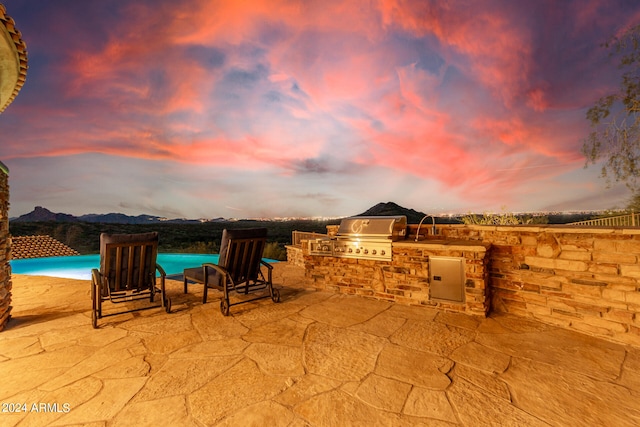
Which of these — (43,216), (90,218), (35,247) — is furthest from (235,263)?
(90,218)

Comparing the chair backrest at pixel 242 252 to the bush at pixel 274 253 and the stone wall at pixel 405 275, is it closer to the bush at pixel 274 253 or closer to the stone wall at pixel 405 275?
the stone wall at pixel 405 275

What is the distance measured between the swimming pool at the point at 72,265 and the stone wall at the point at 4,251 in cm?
839

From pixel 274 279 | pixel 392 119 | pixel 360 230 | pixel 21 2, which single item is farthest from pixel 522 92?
pixel 21 2

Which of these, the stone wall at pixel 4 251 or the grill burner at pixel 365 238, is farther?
the grill burner at pixel 365 238

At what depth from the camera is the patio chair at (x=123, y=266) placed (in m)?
3.40

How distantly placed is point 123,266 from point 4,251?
1427 millimetres

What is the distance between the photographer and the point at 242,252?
415cm

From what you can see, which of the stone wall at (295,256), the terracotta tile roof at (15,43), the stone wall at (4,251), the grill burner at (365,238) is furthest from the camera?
the stone wall at (295,256)

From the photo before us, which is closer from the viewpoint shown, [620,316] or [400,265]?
[620,316]

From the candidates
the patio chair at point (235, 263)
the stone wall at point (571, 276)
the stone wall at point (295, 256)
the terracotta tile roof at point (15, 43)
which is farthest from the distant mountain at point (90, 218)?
the stone wall at point (571, 276)

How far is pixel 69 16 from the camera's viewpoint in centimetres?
815

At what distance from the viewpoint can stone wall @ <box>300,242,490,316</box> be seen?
3480 mm

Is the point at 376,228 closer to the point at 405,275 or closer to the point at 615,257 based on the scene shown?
the point at 405,275

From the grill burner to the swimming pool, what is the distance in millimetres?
9190
